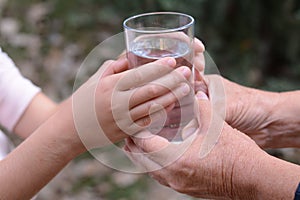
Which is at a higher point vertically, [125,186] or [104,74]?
[104,74]

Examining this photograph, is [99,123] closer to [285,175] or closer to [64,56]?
[285,175]

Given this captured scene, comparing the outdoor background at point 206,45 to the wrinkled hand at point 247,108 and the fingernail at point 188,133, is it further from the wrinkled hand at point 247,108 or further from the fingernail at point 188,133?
the fingernail at point 188,133

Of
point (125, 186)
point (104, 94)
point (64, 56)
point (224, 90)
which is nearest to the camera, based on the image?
point (104, 94)

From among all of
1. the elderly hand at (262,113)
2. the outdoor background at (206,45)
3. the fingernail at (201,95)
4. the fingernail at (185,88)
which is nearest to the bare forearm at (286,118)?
the elderly hand at (262,113)

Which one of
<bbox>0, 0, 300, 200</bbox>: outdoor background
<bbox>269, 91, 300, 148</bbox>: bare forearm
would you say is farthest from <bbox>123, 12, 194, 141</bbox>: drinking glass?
<bbox>0, 0, 300, 200</bbox>: outdoor background

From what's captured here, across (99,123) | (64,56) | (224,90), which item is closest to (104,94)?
(99,123)
